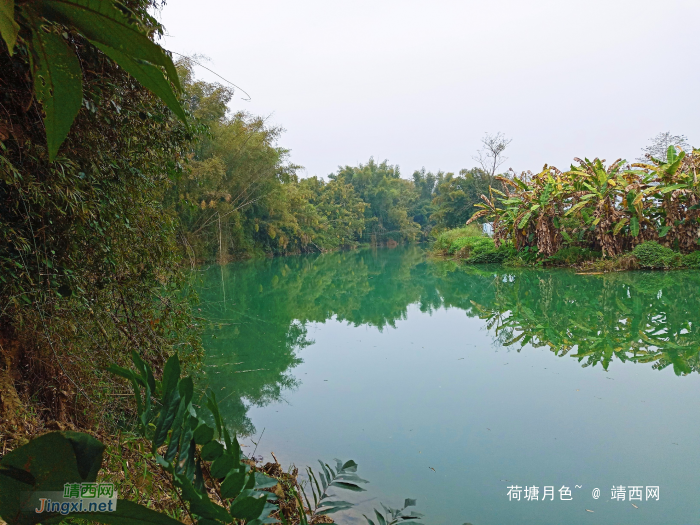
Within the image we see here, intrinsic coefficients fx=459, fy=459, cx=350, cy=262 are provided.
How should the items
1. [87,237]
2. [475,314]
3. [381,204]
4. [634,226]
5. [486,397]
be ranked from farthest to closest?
[381,204] < [634,226] < [475,314] < [486,397] < [87,237]

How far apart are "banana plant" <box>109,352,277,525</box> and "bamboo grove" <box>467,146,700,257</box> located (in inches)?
395

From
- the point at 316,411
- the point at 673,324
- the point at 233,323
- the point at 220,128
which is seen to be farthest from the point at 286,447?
the point at 220,128

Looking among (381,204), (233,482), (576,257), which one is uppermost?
(381,204)

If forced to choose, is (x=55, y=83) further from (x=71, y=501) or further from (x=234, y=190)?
(x=234, y=190)

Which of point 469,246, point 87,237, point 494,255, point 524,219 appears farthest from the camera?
point 469,246

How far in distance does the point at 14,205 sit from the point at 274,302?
5.61 metres

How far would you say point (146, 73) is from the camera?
0.76ft

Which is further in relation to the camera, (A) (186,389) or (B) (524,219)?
(B) (524,219)

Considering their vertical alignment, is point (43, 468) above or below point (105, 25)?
below

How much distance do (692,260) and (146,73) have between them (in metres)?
10.6

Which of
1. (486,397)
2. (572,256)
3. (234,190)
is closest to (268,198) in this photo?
(234,190)

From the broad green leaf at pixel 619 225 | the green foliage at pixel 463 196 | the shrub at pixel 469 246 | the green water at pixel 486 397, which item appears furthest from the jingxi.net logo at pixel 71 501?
the green foliage at pixel 463 196

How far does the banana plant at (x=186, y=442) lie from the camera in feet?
1.23

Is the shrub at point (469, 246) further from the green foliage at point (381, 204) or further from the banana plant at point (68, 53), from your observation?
the green foliage at point (381, 204)
